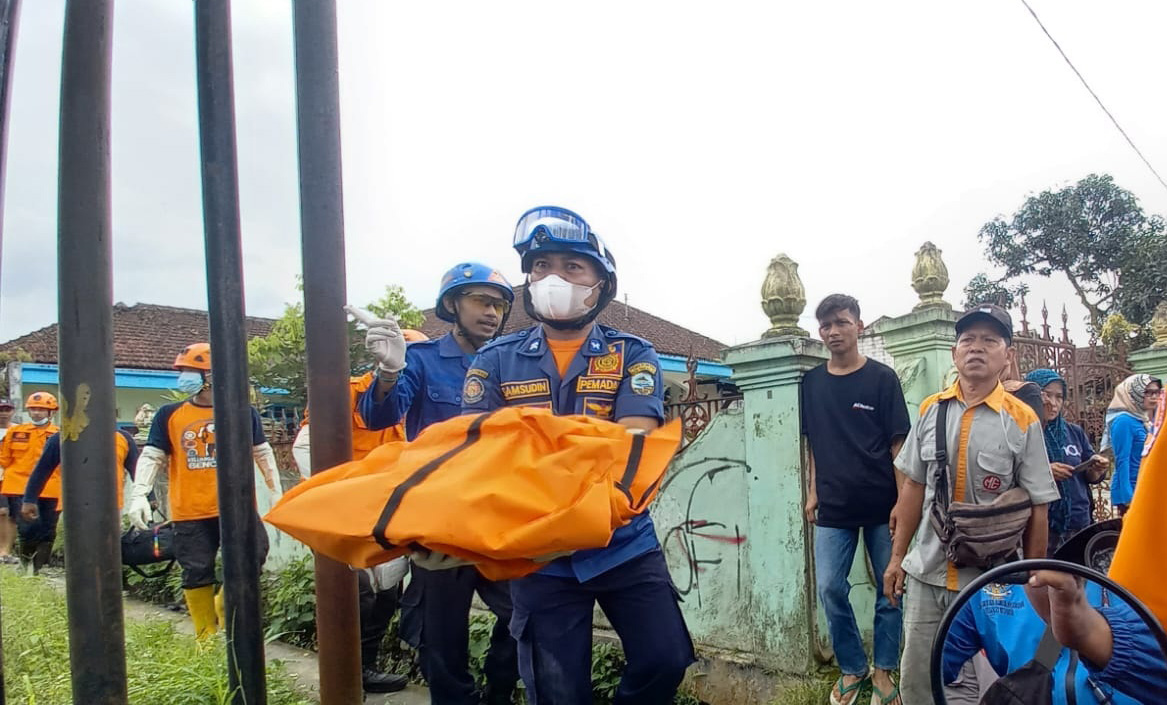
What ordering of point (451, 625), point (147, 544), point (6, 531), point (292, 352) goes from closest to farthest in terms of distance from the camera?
1. point (451, 625)
2. point (147, 544)
3. point (6, 531)
4. point (292, 352)

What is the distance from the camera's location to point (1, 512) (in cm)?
923

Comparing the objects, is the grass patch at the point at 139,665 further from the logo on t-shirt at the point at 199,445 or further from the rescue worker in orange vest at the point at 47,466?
the rescue worker in orange vest at the point at 47,466

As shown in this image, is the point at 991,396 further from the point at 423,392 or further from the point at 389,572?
the point at 389,572

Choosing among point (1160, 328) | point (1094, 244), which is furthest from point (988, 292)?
point (1160, 328)

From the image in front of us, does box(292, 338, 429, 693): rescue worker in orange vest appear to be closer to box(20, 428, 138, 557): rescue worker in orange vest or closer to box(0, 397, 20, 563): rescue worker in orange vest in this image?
box(20, 428, 138, 557): rescue worker in orange vest

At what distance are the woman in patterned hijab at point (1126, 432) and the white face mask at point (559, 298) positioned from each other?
13.9 feet

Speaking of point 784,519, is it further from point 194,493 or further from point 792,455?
point 194,493

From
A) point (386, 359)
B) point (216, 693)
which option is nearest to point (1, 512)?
point (216, 693)

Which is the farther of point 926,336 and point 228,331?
point 926,336

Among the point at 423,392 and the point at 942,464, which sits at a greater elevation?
the point at 423,392

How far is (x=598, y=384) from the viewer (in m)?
2.57

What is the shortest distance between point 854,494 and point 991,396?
84cm

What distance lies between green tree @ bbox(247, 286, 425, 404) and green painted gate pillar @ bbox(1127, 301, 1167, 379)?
28.0 ft

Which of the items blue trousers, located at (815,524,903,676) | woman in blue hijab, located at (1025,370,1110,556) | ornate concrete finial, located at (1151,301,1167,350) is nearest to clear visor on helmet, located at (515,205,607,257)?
blue trousers, located at (815,524,903,676)
